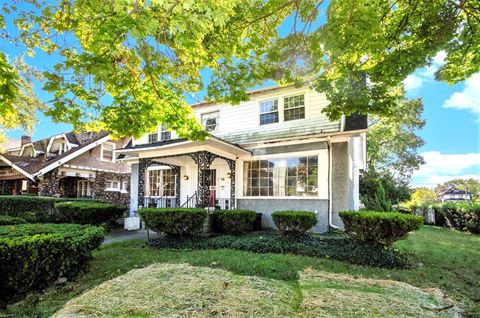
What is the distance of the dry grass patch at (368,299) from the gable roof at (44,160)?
62.8 feet

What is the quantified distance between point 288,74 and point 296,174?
4867 mm

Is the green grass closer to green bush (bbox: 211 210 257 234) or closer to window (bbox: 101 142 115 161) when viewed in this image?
green bush (bbox: 211 210 257 234)

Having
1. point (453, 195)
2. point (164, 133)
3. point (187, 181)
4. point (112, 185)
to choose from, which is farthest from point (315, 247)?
point (453, 195)

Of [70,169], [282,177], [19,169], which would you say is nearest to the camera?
[282,177]

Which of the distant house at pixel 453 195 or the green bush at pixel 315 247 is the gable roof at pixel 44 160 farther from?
the distant house at pixel 453 195

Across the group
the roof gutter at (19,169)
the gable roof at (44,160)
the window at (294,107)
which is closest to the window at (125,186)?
the gable roof at (44,160)

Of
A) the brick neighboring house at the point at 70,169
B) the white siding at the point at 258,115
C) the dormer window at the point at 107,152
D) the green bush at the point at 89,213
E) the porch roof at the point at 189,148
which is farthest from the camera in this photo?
the dormer window at the point at 107,152

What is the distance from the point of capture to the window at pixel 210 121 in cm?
1379

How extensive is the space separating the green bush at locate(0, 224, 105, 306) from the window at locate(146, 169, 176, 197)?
9690mm

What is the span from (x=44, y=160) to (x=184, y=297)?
21825 mm

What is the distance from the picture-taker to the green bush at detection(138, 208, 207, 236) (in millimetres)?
8023

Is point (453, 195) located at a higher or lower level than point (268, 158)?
lower

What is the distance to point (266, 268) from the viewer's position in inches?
206

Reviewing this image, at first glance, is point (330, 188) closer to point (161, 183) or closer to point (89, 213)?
point (89, 213)
